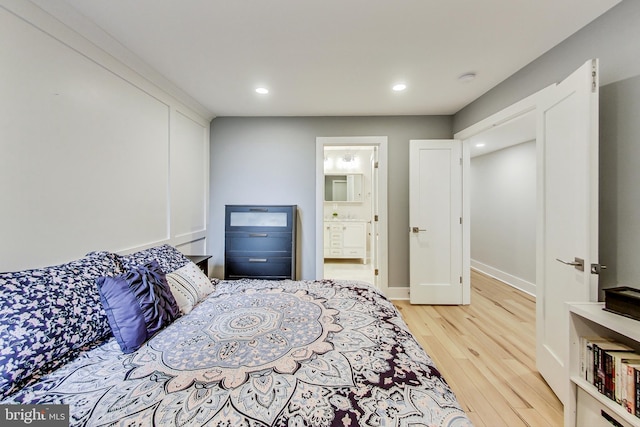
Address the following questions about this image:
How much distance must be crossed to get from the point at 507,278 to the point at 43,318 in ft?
17.3

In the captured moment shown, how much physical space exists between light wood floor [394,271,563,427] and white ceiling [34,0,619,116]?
100 inches

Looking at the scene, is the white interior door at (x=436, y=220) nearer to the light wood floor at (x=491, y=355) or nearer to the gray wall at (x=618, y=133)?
the light wood floor at (x=491, y=355)

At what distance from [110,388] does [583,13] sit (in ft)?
10.3

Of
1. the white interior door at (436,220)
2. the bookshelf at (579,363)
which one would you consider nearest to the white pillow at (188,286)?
the bookshelf at (579,363)

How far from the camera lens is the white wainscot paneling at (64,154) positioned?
132cm

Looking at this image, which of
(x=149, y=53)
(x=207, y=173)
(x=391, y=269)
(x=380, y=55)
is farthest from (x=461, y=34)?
(x=207, y=173)

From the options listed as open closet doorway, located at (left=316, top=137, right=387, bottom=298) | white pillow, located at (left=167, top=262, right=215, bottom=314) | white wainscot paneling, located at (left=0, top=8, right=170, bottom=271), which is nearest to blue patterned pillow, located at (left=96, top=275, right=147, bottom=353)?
white pillow, located at (left=167, top=262, right=215, bottom=314)

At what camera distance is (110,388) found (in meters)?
0.90

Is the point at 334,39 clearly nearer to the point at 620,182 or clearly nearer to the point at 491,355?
the point at 620,182

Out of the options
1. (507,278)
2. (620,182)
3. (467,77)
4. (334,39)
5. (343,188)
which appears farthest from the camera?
(343,188)

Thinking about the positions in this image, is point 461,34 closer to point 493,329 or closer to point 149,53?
point 149,53

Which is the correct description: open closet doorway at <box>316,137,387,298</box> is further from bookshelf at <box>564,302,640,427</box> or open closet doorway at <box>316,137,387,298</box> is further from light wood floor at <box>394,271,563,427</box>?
bookshelf at <box>564,302,640,427</box>

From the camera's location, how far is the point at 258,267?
10.5ft

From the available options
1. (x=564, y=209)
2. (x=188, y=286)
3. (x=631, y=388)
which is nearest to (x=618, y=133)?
(x=564, y=209)
